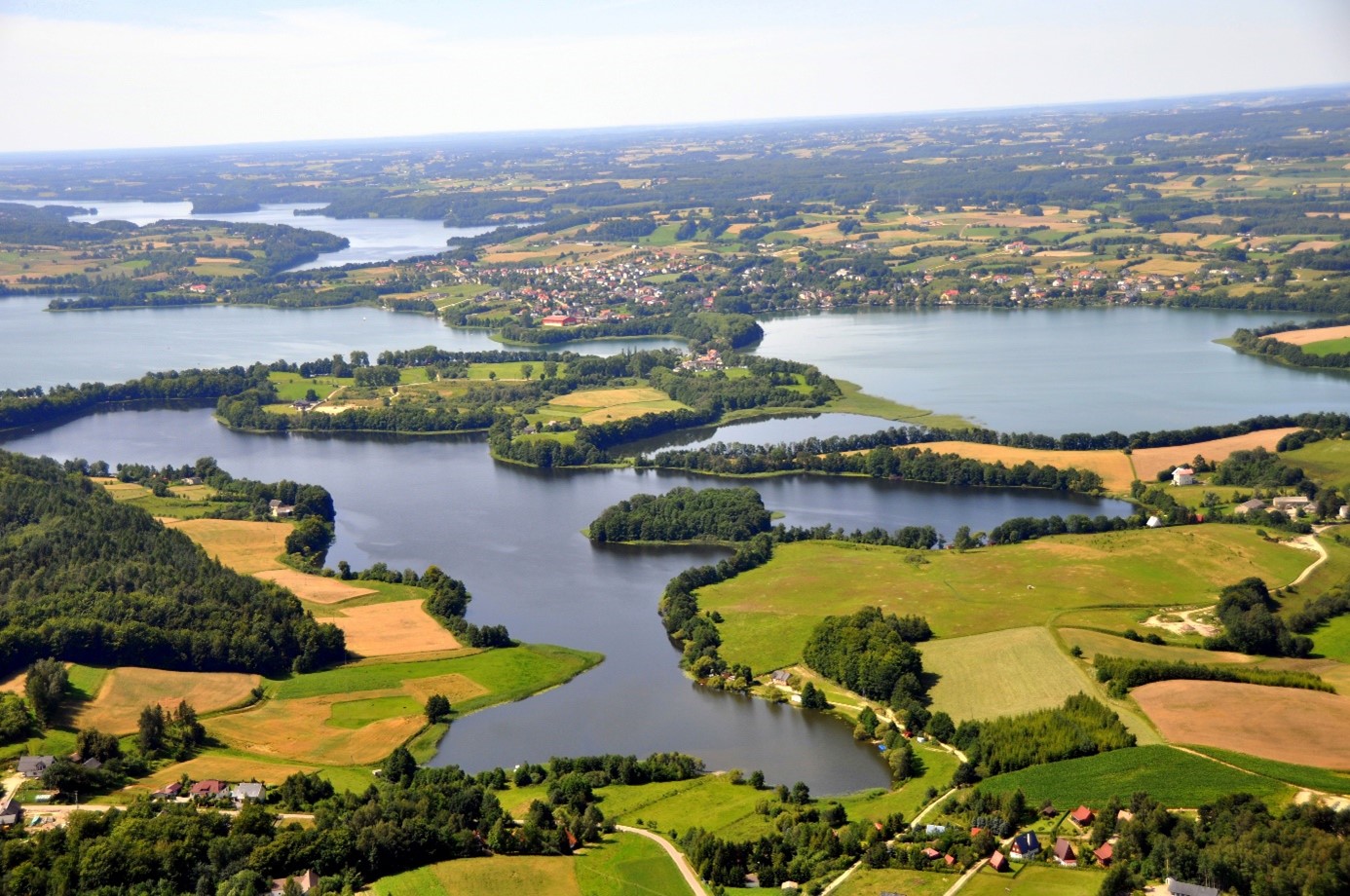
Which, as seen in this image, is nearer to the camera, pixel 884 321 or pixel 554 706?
pixel 554 706

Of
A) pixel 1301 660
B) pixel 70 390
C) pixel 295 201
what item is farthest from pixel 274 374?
pixel 295 201

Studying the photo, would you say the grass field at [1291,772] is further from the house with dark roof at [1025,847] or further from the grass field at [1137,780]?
the house with dark roof at [1025,847]

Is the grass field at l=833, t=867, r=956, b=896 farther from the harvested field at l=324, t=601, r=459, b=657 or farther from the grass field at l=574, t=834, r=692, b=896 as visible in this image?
the harvested field at l=324, t=601, r=459, b=657

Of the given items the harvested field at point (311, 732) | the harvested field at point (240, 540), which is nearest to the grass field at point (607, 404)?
the harvested field at point (240, 540)

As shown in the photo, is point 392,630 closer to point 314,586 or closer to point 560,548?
point 314,586

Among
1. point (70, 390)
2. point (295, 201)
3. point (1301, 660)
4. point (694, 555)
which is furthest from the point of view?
point (295, 201)

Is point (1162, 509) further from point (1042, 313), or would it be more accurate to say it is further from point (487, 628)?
point (1042, 313)
